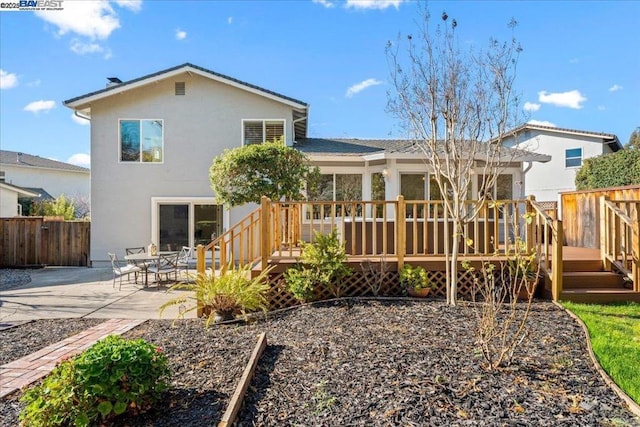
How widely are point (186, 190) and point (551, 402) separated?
11.8 m

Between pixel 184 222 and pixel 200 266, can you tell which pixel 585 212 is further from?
pixel 184 222

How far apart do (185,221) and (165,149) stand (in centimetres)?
247

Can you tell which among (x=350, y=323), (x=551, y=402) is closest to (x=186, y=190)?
(x=350, y=323)

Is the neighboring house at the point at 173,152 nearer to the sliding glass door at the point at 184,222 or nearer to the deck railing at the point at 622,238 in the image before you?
the sliding glass door at the point at 184,222

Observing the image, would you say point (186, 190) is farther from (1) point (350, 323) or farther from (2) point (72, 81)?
(1) point (350, 323)

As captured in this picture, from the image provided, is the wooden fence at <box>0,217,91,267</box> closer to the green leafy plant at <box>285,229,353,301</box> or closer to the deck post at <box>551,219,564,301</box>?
the green leafy plant at <box>285,229,353,301</box>

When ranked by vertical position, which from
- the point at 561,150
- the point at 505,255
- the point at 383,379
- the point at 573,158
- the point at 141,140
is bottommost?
the point at 383,379

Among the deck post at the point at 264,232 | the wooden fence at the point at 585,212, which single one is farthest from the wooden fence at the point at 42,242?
the wooden fence at the point at 585,212

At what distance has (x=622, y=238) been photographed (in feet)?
21.3

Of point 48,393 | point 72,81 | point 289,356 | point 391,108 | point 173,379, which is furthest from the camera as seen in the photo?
point 72,81

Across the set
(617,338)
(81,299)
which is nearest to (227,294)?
(81,299)

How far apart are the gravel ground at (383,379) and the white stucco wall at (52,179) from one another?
26.1 meters

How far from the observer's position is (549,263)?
656 cm

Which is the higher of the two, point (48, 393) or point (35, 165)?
point (35, 165)
